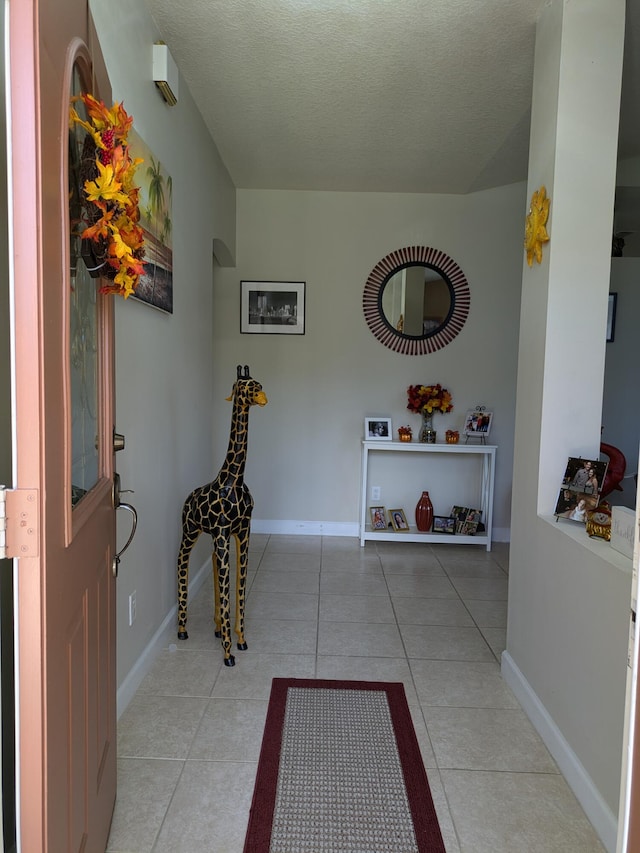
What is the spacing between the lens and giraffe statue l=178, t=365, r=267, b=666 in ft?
8.09

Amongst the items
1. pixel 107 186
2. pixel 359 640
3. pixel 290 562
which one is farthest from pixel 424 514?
pixel 107 186

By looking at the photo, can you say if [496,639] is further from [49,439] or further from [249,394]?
[49,439]

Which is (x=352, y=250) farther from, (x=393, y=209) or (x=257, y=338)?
(x=257, y=338)

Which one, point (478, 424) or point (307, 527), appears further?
point (307, 527)

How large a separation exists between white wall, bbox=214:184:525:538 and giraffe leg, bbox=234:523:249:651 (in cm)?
201

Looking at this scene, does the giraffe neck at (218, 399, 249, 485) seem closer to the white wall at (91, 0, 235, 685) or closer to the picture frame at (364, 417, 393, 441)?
the white wall at (91, 0, 235, 685)

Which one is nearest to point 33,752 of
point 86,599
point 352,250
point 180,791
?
point 86,599

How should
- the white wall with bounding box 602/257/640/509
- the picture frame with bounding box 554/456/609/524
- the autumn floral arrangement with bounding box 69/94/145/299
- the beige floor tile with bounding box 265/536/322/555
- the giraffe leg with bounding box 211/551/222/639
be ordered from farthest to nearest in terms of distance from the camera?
the beige floor tile with bounding box 265/536/322/555, the white wall with bounding box 602/257/640/509, the giraffe leg with bounding box 211/551/222/639, the picture frame with bounding box 554/456/609/524, the autumn floral arrangement with bounding box 69/94/145/299

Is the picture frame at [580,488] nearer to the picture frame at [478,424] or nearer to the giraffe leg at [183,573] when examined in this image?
the giraffe leg at [183,573]

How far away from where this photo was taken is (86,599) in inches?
47.7

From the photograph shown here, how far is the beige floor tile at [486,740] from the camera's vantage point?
73.7 inches

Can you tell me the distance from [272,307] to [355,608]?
2514 millimetres

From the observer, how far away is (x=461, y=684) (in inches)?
93.4

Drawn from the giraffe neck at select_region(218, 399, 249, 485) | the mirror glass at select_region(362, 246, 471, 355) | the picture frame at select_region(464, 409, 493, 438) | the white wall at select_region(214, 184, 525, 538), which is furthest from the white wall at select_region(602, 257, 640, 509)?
the giraffe neck at select_region(218, 399, 249, 485)
